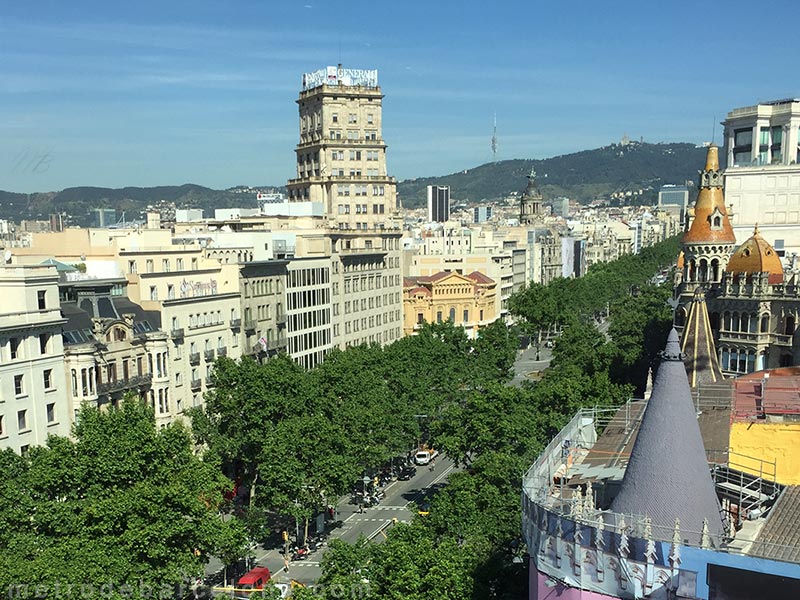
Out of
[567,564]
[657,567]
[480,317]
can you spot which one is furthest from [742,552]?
[480,317]

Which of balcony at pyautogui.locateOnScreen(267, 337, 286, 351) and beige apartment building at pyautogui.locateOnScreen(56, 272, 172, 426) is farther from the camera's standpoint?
balcony at pyautogui.locateOnScreen(267, 337, 286, 351)

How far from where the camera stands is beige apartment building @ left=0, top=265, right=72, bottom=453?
185ft

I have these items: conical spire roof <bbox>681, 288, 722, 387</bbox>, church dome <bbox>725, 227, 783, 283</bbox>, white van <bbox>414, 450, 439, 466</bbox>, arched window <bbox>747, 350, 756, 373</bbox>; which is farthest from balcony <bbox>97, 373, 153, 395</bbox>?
church dome <bbox>725, 227, 783, 283</bbox>

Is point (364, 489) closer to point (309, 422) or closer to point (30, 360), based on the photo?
point (309, 422)

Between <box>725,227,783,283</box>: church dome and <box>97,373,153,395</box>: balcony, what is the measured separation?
5752 centimetres

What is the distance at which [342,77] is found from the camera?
125 metres

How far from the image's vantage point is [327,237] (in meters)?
110

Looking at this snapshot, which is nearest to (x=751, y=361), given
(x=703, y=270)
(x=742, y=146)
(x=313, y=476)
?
(x=703, y=270)

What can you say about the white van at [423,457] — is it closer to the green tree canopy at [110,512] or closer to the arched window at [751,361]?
the arched window at [751,361]

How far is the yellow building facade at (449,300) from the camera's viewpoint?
483 ft

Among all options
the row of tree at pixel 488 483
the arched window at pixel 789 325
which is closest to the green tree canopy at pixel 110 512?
the row of tree at pixel 488 483

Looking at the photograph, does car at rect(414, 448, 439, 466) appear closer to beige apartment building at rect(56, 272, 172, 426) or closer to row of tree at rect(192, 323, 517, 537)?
row of tree at rect(192, 323, 517, 537)

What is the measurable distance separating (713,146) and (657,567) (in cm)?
6885

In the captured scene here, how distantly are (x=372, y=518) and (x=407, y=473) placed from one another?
44.4ft
